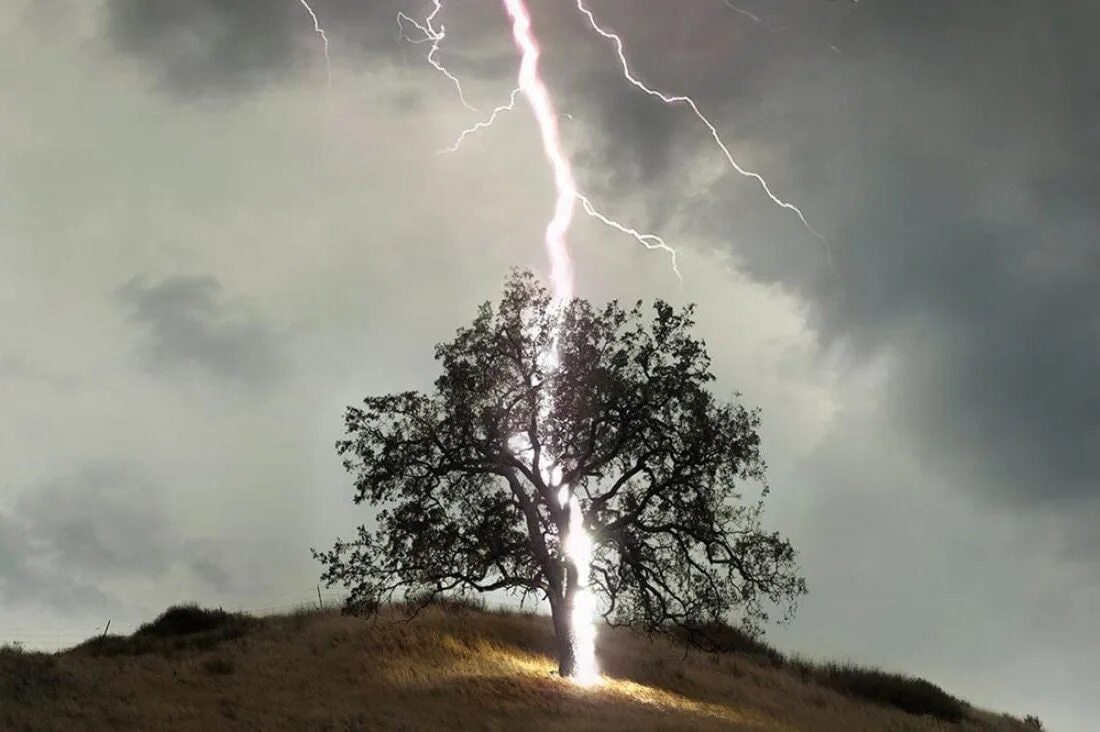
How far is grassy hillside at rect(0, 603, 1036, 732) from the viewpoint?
2438 cm

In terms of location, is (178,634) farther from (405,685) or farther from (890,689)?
(890,689)

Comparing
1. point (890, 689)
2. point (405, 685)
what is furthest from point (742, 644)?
point (405, 685)

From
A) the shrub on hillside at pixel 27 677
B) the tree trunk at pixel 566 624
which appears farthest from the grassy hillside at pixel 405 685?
the tree trunk at pixel 566 624

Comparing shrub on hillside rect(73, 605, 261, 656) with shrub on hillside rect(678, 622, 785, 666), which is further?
shrub on hillside rect(678, 622, 785, 666)

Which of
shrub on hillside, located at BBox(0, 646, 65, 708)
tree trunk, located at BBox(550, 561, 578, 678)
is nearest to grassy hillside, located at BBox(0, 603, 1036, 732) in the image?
shrub on hillside, located at BBox(0, 646, 65, 708)

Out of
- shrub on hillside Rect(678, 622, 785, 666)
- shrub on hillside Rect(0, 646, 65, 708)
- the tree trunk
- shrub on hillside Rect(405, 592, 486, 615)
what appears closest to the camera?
shrub on hillside Rect(0, 646, 65, 708)

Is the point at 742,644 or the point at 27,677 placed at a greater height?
the point at 742,644

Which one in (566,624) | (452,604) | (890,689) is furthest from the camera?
(890,689)

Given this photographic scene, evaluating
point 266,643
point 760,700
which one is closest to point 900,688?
point 760,700

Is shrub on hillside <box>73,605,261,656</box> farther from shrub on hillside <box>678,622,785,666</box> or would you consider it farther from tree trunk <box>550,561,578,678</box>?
shrub on hillside <box>678,622,785,666</box>

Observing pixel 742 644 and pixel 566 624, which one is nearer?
pixel 566 624

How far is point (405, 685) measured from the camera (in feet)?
90.4

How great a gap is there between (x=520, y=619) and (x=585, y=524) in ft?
31.6

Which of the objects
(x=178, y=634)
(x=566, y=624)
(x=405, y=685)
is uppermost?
(x=566, y=624)
